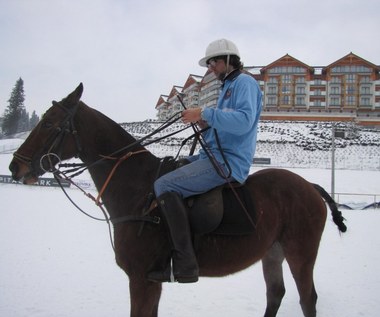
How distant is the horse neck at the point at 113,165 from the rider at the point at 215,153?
235 mm

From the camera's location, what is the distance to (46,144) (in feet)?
9.25

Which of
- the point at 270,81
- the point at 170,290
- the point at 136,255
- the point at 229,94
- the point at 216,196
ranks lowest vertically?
the point at 170,290

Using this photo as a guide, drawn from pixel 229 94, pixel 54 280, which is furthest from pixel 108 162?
pixel 54 280

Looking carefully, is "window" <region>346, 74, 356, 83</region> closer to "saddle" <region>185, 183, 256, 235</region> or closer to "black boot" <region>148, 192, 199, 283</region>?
"saddle" <region>185, 183, 256, 235</region>

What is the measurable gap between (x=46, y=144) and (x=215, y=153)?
1543 millimetres

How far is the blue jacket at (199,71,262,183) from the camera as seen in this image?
262 centimetres

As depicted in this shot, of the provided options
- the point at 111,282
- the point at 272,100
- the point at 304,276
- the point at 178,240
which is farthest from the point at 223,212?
the point at 272,100

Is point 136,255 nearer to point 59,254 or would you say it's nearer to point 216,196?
point 216,196

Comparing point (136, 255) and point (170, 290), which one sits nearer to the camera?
point (136, 255)

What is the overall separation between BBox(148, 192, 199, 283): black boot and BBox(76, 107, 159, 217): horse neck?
30cm

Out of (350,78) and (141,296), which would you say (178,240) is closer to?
(141,296)

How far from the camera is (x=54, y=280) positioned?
227 inches

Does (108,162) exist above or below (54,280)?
above

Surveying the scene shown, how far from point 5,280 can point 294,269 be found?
497 centimetres
